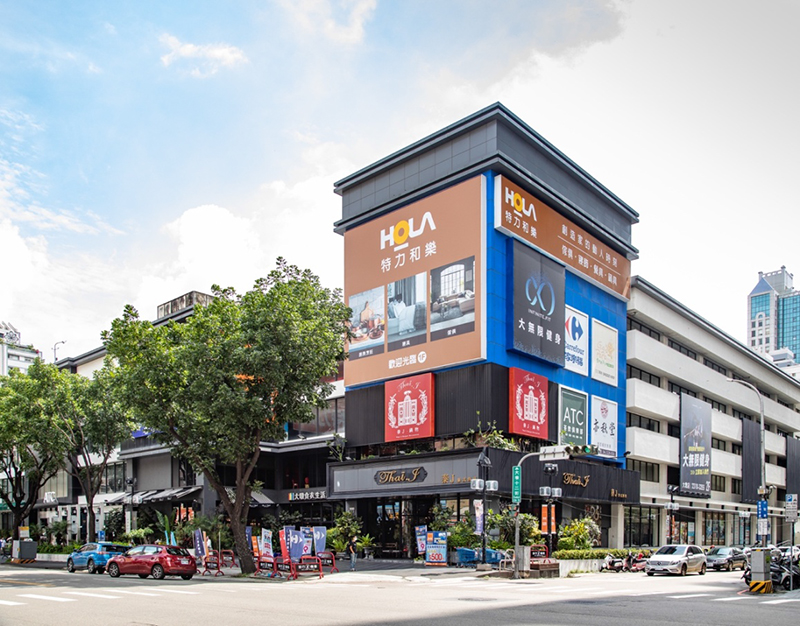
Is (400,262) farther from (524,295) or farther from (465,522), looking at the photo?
(465,522)

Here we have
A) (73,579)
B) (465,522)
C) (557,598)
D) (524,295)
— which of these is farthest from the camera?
(524,295)

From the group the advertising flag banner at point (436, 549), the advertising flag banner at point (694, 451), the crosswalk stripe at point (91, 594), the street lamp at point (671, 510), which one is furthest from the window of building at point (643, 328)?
the crosswalk stripe at point (91, 594)

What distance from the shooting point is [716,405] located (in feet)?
245

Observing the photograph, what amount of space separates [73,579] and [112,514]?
1237 inches

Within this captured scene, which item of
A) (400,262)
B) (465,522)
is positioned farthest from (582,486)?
(400,262)

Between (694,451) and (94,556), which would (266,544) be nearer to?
(94,556)

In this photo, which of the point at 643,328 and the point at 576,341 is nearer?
the point at 576,341

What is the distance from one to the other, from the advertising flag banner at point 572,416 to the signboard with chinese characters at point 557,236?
27.3ft

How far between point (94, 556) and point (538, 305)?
2819 centimetres

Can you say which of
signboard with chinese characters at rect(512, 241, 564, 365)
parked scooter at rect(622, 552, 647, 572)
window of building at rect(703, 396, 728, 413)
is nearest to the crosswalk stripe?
signboard with chinese characters at rect(512, 241, 564, 365)

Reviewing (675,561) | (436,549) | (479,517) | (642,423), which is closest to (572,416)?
(675,561)

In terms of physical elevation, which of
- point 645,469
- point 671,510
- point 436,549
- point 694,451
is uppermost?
point 694,451

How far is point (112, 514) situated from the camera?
64.8 metres

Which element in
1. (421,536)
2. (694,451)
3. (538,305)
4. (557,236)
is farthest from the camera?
(694,451)
